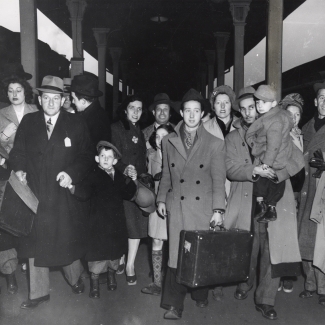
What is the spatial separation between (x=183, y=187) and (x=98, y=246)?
1.20 meters

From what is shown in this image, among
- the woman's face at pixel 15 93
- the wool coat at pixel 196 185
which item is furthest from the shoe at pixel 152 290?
the woman's face at pixel 15 93

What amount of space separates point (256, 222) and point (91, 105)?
2.16 m

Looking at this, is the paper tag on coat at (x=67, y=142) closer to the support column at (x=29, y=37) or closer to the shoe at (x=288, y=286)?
the support column at (x=29, y=37)

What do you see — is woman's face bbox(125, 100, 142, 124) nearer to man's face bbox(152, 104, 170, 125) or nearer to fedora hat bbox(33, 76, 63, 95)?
man's face bbox(152, 104, 170, 125)

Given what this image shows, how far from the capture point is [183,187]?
3.94 metres

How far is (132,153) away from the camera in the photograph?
5047 millimetres

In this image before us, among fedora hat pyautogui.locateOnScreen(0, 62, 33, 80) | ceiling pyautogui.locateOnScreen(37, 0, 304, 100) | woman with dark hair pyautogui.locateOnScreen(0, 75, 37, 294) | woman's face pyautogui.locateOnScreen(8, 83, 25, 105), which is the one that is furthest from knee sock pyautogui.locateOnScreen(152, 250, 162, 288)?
ceiling pyautogui.locateOnScreen(37, 0, 304, 100)

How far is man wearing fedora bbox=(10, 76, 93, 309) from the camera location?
409 cm

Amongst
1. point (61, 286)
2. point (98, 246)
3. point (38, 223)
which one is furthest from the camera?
point (61, 286)

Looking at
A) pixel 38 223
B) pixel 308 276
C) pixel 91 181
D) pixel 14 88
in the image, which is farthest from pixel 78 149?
pixel 308 276

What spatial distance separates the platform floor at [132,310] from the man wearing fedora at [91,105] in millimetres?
1630

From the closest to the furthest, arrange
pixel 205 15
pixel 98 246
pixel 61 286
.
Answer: pixel 98 246 → pixel 61 286 → pixel 205 15

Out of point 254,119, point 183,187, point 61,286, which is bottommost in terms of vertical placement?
point 61,286

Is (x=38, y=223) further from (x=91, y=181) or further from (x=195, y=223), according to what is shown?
(x=195, y=223)
